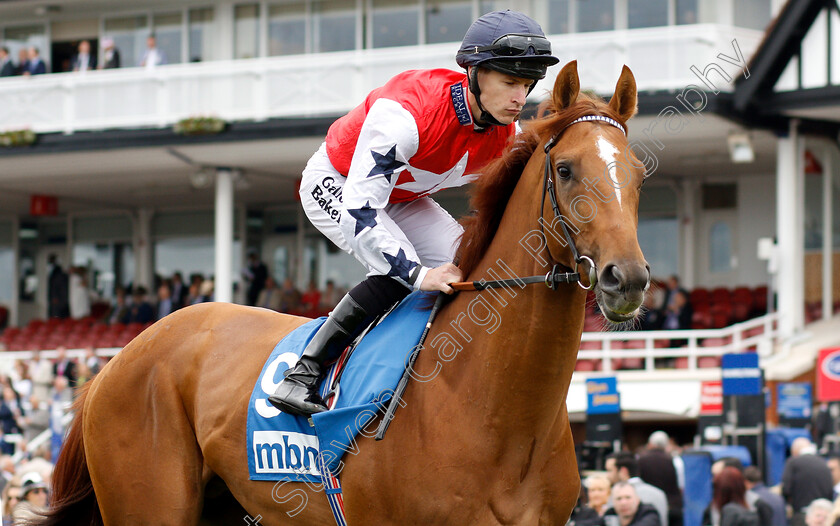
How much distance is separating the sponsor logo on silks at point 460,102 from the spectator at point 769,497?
177 inches

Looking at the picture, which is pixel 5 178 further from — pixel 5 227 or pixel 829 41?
pixel 829 41

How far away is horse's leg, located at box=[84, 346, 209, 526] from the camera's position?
4.16 m

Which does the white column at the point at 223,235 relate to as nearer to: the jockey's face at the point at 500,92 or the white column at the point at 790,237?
the white column at the point at 790,237

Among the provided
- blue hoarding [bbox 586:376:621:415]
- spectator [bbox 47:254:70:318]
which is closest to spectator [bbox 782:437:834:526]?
blue hoarding [bbox 586:376:621:415]

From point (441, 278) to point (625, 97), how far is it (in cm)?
87

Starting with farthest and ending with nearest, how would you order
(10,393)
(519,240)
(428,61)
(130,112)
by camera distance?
(130,112) → (428,61) → (10,393) → (519,240)

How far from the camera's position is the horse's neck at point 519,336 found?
126 inches

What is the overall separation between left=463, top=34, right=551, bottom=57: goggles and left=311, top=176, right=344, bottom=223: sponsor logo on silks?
2.79ft

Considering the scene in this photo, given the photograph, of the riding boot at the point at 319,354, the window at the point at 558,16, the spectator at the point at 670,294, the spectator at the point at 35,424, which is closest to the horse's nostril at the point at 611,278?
the riding boot at the point at 319,354

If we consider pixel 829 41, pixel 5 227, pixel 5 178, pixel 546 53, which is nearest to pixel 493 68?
pixel 546 53

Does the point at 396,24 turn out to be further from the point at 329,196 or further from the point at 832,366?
the point at 329,196

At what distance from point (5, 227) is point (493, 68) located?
78.9ft

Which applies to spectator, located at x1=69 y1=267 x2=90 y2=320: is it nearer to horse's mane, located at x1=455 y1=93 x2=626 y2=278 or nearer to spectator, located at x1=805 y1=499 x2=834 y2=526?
spectator, located at x1=805 y1=499 x2=834 y2=526

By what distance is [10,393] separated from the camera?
1364 centimetres
